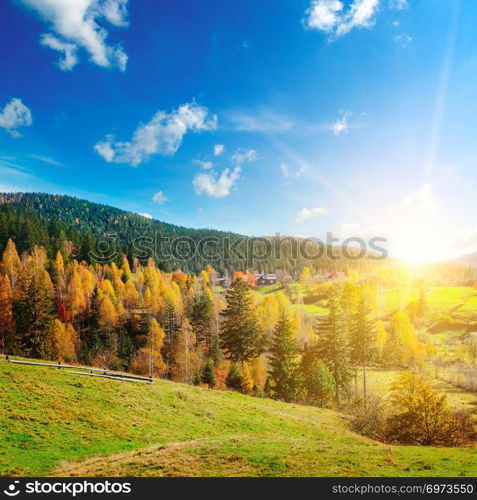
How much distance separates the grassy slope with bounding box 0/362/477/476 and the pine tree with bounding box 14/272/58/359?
2531cm

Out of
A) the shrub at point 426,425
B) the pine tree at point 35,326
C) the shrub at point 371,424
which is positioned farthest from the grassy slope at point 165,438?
the pine tree at point 35,326

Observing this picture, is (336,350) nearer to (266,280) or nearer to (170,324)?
(170,324)

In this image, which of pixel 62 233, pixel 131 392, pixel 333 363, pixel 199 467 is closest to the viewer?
pixel 199 467

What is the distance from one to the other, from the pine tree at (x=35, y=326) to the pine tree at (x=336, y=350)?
155 ft

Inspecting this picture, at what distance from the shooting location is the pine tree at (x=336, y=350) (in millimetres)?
43906

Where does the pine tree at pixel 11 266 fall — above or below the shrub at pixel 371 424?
above

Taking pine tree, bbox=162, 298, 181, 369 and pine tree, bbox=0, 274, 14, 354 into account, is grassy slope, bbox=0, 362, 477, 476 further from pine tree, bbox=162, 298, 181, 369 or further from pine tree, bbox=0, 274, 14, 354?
pine tree, bbox=162, 298, 181, 369

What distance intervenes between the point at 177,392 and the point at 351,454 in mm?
17586

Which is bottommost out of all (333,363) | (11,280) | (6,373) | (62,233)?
(333,363)

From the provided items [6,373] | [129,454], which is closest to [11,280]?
[6,373]

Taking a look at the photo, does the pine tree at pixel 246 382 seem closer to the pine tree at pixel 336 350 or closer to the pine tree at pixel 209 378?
the pine tree at pixel 209 378

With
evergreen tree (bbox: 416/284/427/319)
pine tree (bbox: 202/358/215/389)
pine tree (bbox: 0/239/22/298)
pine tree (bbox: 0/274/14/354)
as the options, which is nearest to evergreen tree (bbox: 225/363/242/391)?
pine tree (bbox: 202/358/215/389)
